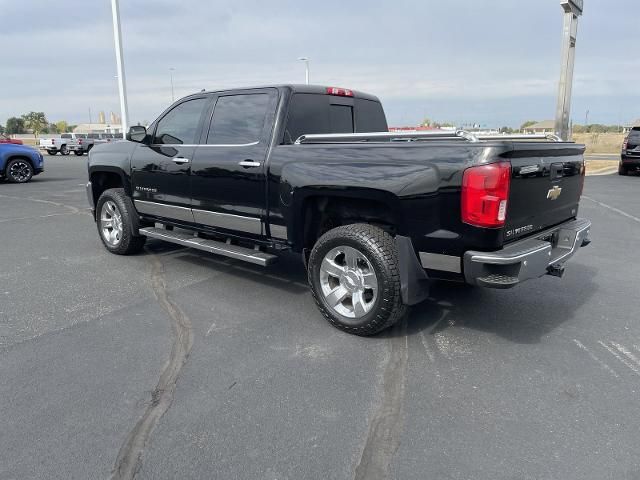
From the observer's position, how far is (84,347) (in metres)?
3.86

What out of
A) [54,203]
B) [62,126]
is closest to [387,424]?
[54,203]

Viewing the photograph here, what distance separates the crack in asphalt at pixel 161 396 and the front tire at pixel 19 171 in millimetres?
13975

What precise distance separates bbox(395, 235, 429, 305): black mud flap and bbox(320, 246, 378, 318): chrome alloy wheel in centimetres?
22

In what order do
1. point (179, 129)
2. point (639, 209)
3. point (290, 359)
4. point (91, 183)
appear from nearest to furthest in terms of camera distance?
point (290, 359) → point (179, 129) → point (91, 183) → point (639, 209)

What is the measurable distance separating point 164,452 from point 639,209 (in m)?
10.8

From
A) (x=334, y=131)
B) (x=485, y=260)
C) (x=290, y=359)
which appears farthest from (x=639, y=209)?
(x=290, y=359)

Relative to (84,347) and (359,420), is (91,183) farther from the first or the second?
(359,420)

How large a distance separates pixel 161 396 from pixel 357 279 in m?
1.68

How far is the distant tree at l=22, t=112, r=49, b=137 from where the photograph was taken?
96500 millimetres

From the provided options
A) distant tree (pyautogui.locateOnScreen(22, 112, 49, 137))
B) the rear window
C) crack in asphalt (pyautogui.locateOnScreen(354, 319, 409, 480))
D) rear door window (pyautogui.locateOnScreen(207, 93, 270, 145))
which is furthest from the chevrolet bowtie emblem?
distant tree (pyautogui.locateOnScreen(22, 112, 49, 137))

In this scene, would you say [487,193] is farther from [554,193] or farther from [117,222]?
[117,222]

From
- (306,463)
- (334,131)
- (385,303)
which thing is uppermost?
(334,131)

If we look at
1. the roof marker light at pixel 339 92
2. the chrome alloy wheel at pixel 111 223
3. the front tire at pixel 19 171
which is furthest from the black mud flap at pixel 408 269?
the front tire at pixel 19 171

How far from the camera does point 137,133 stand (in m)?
5.80
